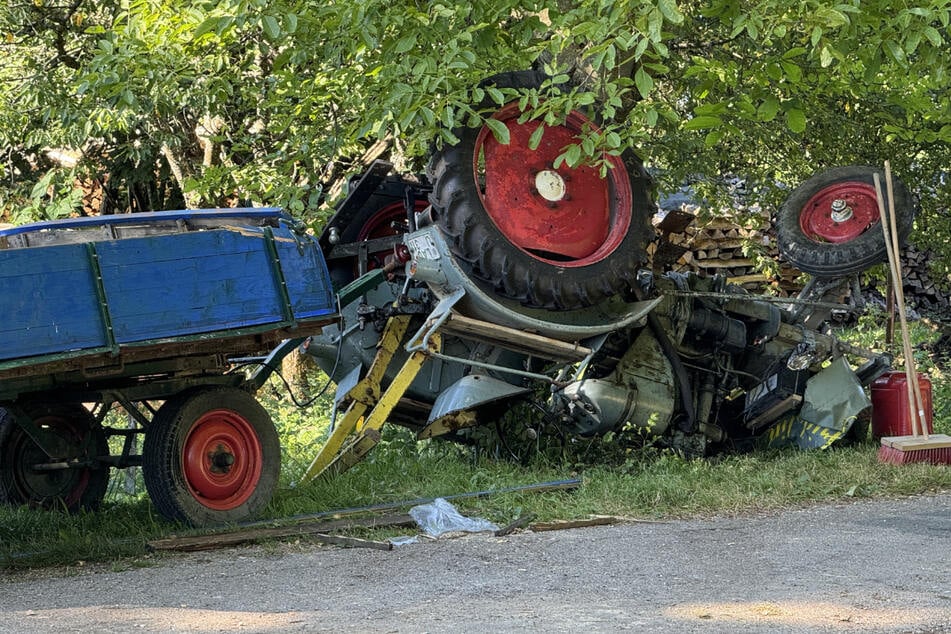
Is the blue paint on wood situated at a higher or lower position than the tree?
lower

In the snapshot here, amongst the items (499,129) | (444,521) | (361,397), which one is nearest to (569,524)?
(444,521)

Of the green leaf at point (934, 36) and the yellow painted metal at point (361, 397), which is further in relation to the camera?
the yellow painted metal at point (361, 397)

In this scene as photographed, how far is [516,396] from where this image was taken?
29.5 feet

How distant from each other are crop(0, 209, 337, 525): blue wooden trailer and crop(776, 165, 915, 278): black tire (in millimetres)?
3981

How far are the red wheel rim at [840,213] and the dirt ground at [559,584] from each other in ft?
9.17

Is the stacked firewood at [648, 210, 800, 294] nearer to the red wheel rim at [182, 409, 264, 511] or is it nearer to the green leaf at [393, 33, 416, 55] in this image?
the green leaf at [393, 33, 416, 55]

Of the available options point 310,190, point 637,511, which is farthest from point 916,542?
point 310,190

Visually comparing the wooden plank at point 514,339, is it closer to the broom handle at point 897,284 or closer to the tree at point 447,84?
the tree at point 447,84

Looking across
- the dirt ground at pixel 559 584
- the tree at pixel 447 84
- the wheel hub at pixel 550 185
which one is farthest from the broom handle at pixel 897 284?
the wheel hub at pixel 550 185

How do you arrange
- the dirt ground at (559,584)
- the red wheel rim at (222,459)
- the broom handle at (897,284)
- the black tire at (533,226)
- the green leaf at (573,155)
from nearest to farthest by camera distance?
the dirt ground at (559,584) < the red wheel rim at (222,459) < the green leaf at (573,155) < the black tire at (533,226) < the broom handle at (897,284)

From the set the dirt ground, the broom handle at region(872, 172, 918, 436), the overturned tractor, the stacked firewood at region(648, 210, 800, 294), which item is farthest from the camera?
the stacked firewood at region(648, 210, 800, 294)

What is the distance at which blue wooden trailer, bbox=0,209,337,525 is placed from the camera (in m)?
6.38

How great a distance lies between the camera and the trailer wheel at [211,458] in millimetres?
7234

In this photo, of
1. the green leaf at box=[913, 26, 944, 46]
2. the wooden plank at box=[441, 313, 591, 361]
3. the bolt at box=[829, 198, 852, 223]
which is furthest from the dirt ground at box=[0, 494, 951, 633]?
the bolt at box=[829, 198, 852, 223]
